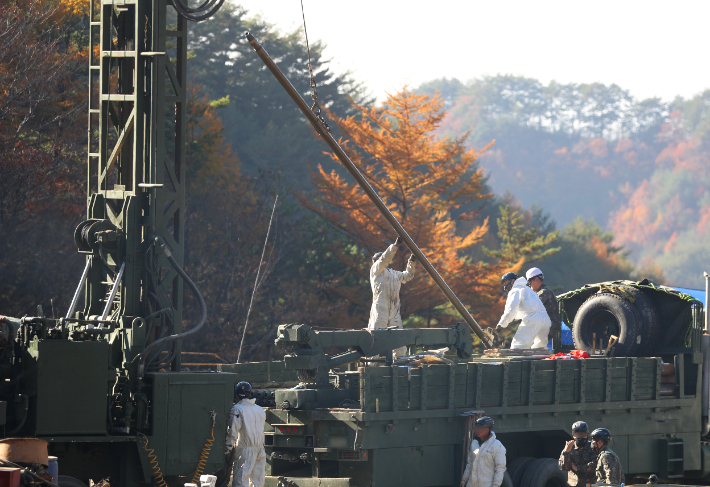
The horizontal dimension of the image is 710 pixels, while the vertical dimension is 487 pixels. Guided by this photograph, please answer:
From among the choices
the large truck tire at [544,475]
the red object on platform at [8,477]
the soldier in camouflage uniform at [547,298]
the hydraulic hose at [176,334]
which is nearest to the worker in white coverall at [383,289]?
the soldier in camouflage uniform at [547,298]

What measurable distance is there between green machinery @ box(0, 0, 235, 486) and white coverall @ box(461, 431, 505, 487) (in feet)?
9.08

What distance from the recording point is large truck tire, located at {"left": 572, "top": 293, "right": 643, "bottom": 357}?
46.9ft

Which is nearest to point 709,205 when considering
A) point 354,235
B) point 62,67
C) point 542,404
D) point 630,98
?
point 630,98

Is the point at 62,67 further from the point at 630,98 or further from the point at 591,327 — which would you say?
the point at 630,98

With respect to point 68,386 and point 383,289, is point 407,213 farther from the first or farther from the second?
point 68,386

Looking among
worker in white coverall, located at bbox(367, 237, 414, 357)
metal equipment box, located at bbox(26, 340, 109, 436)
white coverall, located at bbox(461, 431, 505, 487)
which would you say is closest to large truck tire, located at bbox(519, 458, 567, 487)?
white coverall, located at bbox(461, 431, 505, 487)

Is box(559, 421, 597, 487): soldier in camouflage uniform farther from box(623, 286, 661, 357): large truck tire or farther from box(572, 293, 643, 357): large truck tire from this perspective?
box(623, 286, 661, 357): large truck tire

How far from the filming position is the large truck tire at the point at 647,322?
47.0ft

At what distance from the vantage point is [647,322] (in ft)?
46.9

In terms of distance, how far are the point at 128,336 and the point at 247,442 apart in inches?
73.2

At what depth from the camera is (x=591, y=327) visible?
15.0m

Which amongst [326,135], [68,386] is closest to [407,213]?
[326,135]

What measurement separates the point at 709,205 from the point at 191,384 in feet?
300

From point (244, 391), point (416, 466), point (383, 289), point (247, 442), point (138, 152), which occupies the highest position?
point (138, 152)
